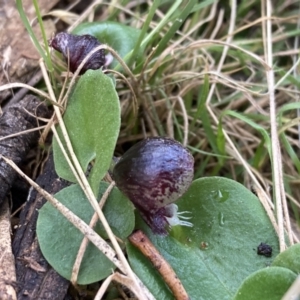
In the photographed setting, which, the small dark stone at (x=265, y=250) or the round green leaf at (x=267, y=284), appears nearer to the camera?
the round green leaf at (x=267, y=284)

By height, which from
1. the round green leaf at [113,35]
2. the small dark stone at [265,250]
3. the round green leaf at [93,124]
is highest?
the round green leaf at [113,35]

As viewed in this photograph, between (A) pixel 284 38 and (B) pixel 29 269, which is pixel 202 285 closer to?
(B) pixel 29 269

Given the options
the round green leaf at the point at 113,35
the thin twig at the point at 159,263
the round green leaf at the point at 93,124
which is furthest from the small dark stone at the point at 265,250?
the round green leaf at the point at 113,35

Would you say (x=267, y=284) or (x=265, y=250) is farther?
(x=265, y=250)

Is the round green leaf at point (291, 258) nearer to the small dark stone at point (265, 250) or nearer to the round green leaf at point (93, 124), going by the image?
the small dark stone at point (265, 250)

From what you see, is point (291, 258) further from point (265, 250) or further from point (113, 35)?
point (113, 35)

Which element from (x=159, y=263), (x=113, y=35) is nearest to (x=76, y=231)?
(x=159, y=263)
